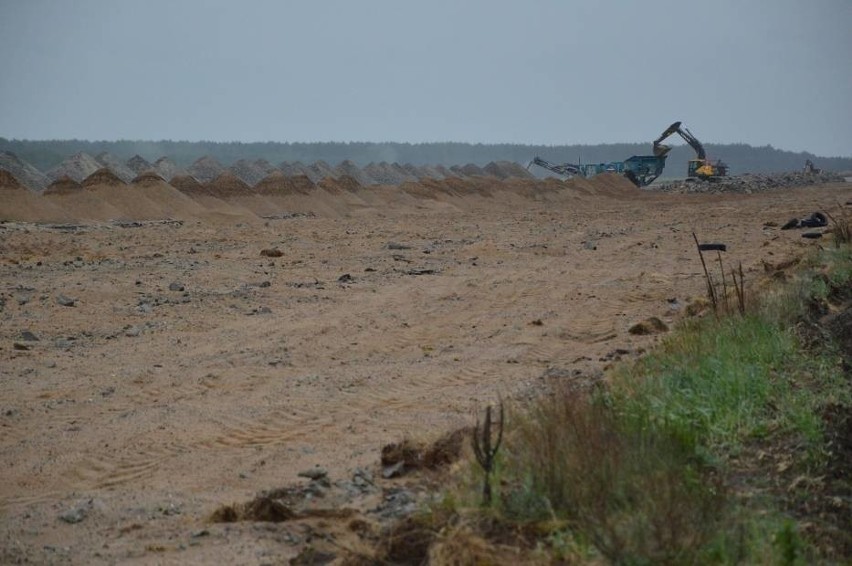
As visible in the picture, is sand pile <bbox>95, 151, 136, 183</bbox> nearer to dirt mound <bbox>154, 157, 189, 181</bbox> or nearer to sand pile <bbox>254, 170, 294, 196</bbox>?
dirt mound <bbox>154, 157, 189, 181</bbox>

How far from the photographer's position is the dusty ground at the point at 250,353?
5836mm

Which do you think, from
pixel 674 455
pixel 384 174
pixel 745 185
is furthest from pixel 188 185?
pixel 674 455

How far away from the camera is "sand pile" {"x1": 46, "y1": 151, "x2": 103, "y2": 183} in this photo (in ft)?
128

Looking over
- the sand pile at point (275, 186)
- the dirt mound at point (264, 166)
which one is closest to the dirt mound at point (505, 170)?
the dirt mound at point (264, 166)

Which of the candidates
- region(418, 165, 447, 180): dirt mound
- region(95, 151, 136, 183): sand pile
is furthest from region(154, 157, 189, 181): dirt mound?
region(418, 165, 447, 180): dirt mound

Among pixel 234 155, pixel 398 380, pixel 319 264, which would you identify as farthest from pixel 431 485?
pixel 234 155

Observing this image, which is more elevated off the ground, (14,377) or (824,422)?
(824,422)

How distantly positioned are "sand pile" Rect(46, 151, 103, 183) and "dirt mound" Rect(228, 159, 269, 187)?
6.08 m

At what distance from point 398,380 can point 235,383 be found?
1343 mm

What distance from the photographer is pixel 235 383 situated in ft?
28.1

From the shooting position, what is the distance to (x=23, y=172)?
3541cm

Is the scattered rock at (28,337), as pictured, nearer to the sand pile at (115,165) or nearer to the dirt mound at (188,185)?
the dirt mound at (188,185)

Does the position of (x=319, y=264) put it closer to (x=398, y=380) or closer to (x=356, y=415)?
(x=398, y=380)

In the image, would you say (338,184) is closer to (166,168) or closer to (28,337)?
(166,168)
